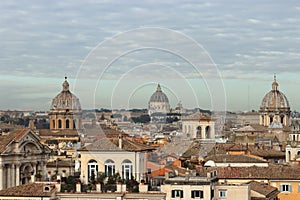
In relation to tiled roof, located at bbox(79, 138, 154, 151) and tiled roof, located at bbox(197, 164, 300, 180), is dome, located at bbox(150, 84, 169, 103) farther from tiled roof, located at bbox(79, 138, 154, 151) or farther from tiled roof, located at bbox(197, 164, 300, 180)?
tiled roof, located at bbox(197, 164, 300, 180)

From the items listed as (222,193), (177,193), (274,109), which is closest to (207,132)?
(222,193)

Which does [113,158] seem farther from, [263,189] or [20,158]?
[263,189]

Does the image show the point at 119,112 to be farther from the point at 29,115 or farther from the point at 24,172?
the point at 29,115

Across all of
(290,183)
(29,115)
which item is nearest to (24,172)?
(290,183)

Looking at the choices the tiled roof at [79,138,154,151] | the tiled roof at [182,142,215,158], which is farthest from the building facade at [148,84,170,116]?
the tiled roof at [182,142,215,158]

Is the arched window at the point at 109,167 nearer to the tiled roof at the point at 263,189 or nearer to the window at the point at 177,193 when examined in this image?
the tiled roof at the point at 263,189
